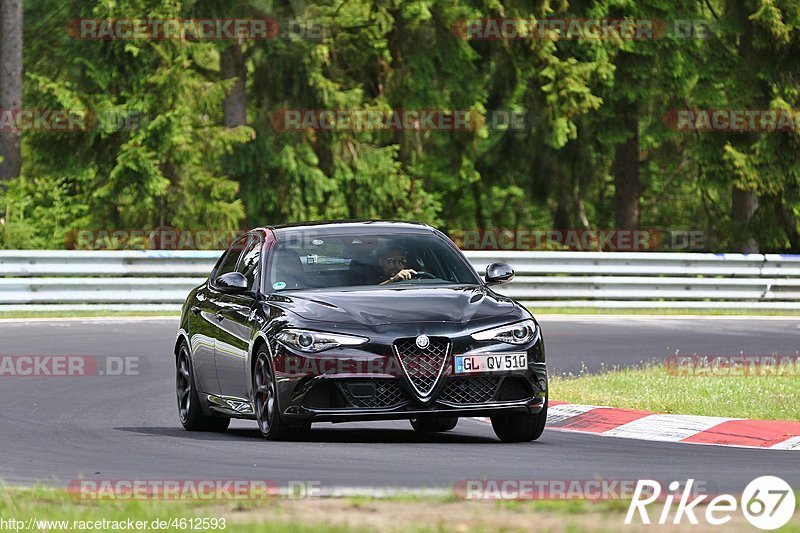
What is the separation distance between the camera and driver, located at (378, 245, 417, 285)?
12.2 m

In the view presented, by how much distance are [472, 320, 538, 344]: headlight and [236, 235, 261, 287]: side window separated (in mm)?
2176

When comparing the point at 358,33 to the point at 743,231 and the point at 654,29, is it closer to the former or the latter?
the point at 654,29

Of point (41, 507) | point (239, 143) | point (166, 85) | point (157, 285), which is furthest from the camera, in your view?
point (239, 143)

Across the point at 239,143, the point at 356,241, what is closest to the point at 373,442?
the point at 356,241

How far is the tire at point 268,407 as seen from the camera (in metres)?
11.3

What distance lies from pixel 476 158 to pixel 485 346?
31.7 meters

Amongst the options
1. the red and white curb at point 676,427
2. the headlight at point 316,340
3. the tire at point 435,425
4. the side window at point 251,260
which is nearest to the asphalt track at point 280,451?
the tire at point 435,425

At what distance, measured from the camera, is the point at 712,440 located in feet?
39.4

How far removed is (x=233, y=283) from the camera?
12188mm

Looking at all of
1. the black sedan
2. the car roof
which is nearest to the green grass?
the black sedan

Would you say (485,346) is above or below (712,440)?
above

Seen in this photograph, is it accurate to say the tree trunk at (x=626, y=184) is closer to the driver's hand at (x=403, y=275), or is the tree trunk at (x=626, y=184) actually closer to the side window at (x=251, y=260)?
the side window at (x=251, y=260)

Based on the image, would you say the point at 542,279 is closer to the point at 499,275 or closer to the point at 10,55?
the point at 10,55

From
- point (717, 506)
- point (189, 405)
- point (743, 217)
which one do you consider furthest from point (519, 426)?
point (743, 217)
